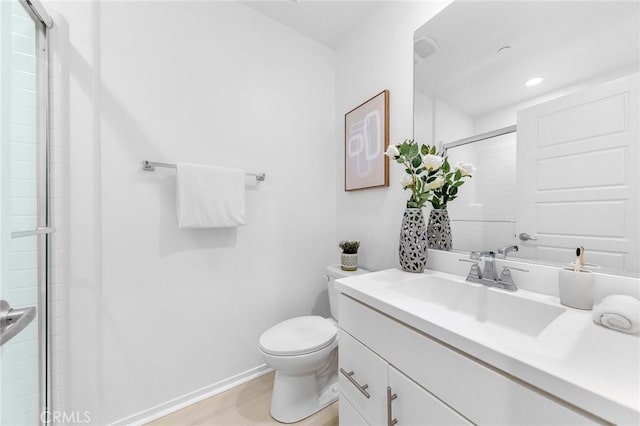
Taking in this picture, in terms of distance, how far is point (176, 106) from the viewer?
1.28 metres

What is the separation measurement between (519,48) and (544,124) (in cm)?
32

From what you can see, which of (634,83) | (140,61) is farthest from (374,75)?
(140,61)

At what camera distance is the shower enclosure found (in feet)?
2.21

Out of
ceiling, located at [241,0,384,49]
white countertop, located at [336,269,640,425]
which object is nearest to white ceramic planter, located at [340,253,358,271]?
white countertop, located at [336,269,640,425]

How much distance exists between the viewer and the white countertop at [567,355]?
0.34 metres

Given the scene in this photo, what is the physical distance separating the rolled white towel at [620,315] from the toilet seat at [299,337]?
998mm

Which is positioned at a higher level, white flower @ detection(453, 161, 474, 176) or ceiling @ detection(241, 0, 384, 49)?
ceiling @ detection(241, 0, 384, 49)

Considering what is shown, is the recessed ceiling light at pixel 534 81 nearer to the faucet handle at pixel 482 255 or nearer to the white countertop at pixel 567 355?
the faucet handle at pixel 482 255

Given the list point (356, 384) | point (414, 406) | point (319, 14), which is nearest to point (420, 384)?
point (414, 406)

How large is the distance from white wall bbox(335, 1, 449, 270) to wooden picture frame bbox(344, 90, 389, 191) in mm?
45

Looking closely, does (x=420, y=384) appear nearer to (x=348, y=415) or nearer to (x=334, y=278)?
(x=348, y=415)

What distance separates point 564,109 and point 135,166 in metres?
1.75

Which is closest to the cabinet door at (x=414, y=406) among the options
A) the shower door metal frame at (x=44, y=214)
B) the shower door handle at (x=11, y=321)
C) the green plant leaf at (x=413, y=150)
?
the green plant leaf at (x=413, y=150)

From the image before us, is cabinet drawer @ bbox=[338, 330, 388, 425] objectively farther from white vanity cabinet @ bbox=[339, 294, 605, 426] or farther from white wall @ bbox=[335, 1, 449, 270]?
white wall @ bbox=[335, 1, 449, 270]
